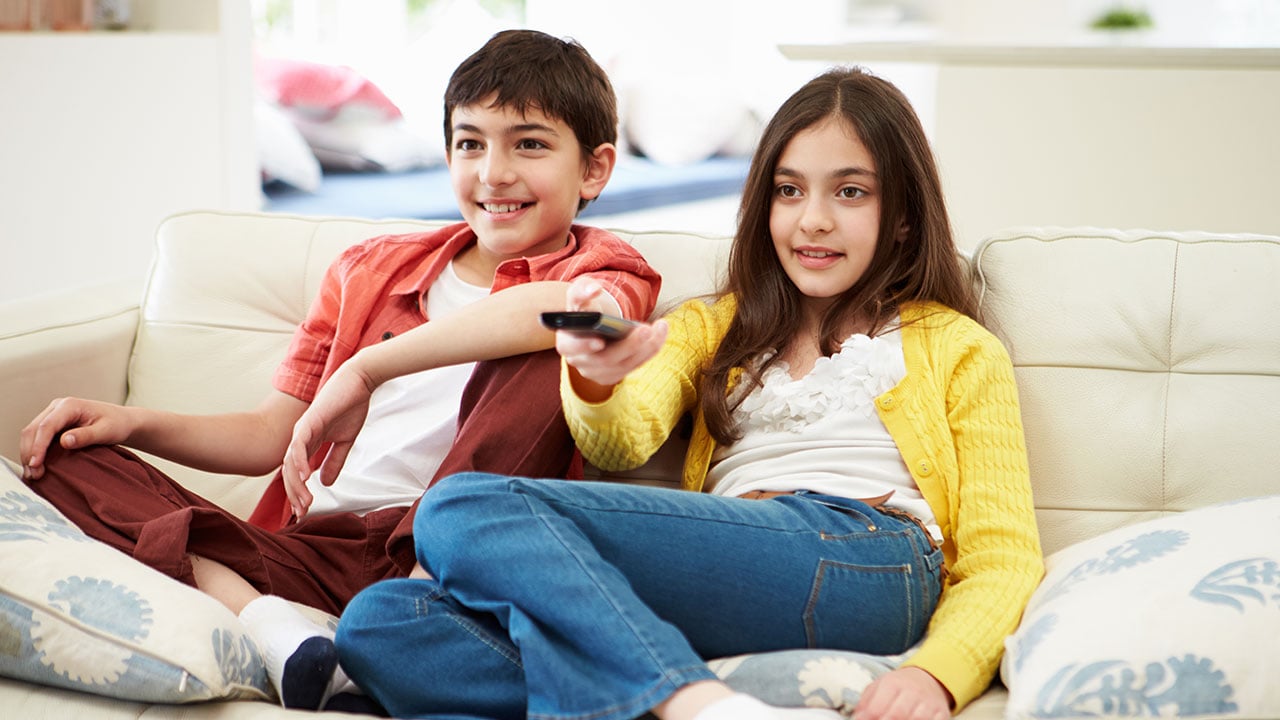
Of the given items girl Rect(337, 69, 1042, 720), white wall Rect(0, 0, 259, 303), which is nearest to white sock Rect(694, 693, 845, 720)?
girl Rect(337, 69, 1042, 720)

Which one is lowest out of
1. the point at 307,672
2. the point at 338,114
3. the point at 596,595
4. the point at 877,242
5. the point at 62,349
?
the point at 307,672

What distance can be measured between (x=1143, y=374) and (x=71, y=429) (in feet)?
4.15

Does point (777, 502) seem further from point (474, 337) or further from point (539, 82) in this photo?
point (539, 82)

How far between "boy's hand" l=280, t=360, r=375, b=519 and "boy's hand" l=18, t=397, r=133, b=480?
193 mm

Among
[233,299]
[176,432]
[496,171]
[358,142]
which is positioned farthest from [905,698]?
[358,142]

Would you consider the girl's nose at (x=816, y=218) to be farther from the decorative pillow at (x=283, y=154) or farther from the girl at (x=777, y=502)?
the decorative pillow at (x=283, y=154)

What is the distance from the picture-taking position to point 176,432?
1.48m

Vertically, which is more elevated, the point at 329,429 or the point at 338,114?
the point at 338,114

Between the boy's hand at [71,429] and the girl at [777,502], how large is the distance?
414 millimetres

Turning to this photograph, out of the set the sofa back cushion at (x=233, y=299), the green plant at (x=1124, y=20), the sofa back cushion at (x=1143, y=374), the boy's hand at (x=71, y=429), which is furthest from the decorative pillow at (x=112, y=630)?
the green plant at (x=1124, y=20)

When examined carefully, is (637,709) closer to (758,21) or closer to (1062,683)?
(1062,683)

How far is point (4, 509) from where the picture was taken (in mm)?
1227

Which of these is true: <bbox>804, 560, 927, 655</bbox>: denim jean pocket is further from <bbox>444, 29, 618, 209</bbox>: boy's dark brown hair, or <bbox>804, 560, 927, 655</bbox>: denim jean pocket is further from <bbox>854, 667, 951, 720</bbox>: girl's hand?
<bbox>444, 29, 618, 209</bbox>: boy's dark brown hair

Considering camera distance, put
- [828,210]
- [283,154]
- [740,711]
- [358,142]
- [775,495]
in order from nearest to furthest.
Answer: [740,711], [775,495], [828,210], [283,154], [358,142]
